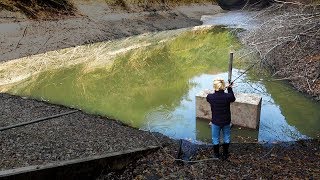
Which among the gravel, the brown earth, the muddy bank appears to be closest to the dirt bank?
the muddy bank

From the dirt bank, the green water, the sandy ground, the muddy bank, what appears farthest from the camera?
the sandy ground

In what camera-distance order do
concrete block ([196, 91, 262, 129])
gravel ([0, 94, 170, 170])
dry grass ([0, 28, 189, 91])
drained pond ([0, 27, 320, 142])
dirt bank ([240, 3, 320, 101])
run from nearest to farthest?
gravel ([0, 94, 170, 170])
concrete block ([196, 91, 262, 129])
drained pond ([0, 27, 320, 142])
dirt bank ([240, 3, 320, 101])
dry grass ([0, 28, 189, 91])

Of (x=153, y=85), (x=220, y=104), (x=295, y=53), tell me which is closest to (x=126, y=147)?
(x=220, y=104)

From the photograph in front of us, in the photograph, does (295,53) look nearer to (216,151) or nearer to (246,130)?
(246,130)

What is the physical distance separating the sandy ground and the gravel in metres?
11.7

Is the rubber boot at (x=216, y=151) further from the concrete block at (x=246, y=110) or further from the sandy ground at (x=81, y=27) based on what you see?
the sandy ground at (x=81, y=27)

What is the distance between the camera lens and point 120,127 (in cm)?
1165

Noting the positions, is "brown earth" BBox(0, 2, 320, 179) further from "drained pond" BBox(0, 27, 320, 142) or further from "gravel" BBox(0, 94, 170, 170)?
"drained pond" BBox(0, 27, 320, 142)

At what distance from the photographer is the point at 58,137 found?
9922mm

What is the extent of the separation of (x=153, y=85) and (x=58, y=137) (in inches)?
325

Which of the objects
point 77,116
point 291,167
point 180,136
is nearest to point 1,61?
point 77,116

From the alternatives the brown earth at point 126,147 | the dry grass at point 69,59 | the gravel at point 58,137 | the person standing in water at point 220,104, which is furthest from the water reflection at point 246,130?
the dry grass at point 69,59

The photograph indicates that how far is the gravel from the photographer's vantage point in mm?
8531

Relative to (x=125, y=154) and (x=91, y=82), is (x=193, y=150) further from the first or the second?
(x=91, y=82)
